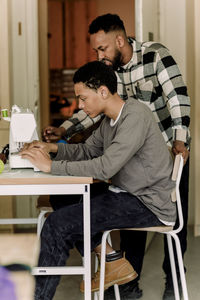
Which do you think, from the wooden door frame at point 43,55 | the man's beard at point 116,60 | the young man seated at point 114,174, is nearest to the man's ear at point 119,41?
the man's beard at point 116,60

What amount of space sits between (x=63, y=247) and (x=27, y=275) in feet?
3.94

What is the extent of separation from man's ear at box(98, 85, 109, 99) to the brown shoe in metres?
0.68

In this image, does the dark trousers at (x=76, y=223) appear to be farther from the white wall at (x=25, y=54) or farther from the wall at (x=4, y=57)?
the white wall at (x=25, y=54)

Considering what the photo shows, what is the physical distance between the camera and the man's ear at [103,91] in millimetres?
1965

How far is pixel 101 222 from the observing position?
6.35ft

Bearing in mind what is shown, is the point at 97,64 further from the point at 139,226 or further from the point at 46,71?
the point at 46,71

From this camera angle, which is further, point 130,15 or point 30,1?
point 130,15

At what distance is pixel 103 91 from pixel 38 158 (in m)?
0.38

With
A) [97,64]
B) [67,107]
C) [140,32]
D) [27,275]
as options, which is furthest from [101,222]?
[67,107]

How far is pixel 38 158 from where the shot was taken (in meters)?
1.91

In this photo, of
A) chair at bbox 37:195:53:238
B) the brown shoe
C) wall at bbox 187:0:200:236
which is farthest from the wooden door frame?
the brown shoe

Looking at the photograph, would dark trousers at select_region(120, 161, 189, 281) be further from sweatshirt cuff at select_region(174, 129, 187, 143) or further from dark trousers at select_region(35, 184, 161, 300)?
dark trousers at select_region(35, 184, 161, 300)

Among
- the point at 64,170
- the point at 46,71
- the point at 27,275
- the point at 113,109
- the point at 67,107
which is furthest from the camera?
the point at 67,107

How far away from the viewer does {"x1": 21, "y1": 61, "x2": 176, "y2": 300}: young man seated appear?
1.88m
